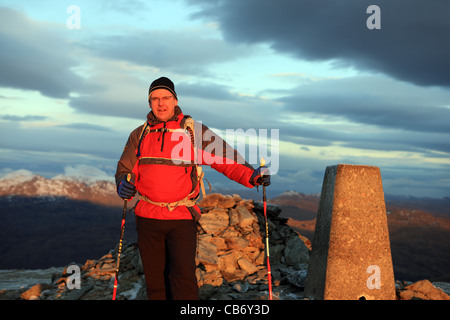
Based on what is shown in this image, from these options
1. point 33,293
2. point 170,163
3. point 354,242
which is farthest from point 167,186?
point 33,293

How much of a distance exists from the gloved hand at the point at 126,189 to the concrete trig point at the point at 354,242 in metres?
4.40

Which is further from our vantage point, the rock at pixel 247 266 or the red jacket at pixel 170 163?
the rock at pixel 247 266

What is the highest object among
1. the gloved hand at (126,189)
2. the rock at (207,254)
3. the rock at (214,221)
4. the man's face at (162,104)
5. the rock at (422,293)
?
the man's face at (162,104)

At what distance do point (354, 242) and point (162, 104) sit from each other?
4.99m

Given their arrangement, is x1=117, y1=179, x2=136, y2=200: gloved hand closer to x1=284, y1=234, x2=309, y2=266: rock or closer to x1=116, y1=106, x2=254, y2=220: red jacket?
x1=116, y1=106, x2=254, y2=220: red jacket

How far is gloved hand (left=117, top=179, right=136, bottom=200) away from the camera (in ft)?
18.8

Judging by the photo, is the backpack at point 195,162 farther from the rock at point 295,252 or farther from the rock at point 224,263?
the rock at point 295,252

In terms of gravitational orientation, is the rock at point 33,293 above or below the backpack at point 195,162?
below

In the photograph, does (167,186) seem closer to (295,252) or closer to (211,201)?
(211,201)

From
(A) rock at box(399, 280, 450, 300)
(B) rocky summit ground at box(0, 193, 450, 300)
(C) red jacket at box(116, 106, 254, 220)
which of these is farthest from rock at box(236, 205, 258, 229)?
(C) red jacket at box(116, 106, 254, 220)

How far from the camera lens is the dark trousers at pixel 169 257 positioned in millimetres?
5504

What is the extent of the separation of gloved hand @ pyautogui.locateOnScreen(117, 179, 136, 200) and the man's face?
1.13 metres

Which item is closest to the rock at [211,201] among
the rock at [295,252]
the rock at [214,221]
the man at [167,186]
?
the rock at [214,221]

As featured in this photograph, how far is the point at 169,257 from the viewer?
5719 mm
